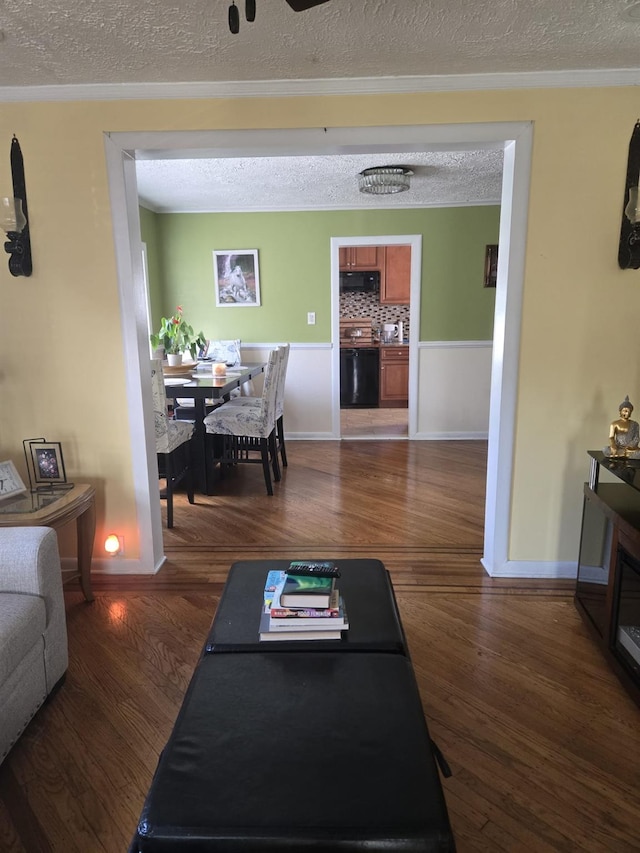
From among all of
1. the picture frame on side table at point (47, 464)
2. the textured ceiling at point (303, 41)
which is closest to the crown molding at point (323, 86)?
the textured ceiling at point (303, 41)

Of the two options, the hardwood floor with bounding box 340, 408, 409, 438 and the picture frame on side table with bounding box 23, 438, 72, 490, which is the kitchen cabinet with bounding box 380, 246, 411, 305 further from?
the picture frame on side table with bounding box 23, 438, 72, 490

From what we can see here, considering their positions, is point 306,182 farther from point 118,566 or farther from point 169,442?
point 118,566

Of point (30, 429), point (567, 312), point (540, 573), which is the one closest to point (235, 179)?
point (30, 429)

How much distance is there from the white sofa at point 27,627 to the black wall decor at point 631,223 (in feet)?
8.52

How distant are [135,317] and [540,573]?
2.37m

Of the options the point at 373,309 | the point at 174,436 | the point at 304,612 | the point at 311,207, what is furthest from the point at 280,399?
the point at 373,309

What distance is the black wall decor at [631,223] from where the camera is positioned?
2.23m

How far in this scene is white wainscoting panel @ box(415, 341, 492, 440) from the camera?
5.37 metres

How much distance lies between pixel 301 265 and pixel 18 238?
10.7ft

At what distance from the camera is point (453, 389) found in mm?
5422

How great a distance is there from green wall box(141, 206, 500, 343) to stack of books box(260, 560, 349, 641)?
418 centimetres

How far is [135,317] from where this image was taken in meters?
2.46

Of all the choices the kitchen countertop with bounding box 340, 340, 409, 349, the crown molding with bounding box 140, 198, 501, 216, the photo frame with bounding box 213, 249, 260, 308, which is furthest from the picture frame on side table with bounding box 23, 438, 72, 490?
the kitchen countertop with bounding box 340, 340, 409, 349

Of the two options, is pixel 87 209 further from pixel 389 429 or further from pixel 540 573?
pixel 389 429
